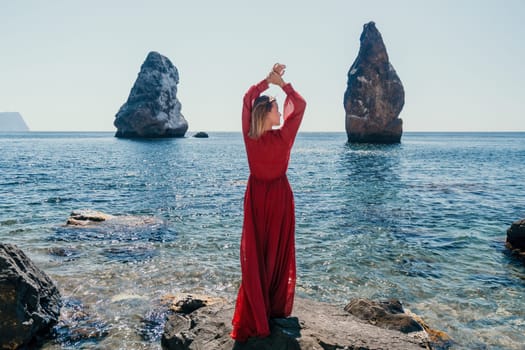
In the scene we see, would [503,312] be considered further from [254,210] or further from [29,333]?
[29,333]

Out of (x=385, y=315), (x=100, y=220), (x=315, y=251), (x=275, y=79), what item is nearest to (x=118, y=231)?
(x=100, y=220)

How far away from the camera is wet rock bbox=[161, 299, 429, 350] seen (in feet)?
14.6

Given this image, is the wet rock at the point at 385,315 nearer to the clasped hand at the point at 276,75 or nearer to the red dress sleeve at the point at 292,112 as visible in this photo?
the red dress sleeve at the point at 292,112

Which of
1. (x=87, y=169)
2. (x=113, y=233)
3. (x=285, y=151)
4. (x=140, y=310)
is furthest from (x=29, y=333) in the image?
(x=87, y=169)

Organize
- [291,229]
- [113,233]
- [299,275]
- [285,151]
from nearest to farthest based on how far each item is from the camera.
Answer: [285,151]
[291,229]
[299,275]
[113,233]

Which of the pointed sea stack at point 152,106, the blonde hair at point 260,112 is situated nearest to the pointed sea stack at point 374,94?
the pointed sea stack at point 152,106

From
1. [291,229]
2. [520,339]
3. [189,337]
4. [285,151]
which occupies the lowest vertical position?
[520,339]

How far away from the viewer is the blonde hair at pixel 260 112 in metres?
4.04

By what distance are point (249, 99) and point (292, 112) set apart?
1.51ft

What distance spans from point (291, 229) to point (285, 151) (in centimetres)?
91

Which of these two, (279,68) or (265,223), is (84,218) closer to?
(265,223)

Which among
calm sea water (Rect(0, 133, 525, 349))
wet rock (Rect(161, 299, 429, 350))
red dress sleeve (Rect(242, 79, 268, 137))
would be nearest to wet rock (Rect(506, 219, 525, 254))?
calm sea water (Rect(0, 133, 525, 349))

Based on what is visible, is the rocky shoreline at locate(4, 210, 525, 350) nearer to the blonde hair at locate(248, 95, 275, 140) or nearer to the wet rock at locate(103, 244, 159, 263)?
the blonde hair at locate(248, 95, 275, 140)

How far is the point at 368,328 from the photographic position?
4.97 meters
